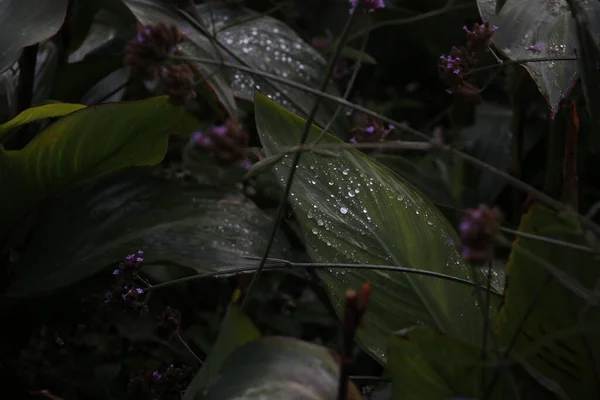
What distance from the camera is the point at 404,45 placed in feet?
4.94

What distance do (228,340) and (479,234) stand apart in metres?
0.21

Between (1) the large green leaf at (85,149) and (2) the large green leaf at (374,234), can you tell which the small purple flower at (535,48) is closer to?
(2) the large green leaf at (374,234)

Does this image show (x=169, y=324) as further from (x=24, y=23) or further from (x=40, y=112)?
(x=24, y=23)

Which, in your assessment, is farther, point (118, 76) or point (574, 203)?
point (118, 76)

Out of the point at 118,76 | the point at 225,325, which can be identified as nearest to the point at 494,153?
the point at 118,76

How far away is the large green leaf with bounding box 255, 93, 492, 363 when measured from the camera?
70cm

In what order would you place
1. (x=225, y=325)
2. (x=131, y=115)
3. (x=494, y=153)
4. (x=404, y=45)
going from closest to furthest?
(x=225, y=325)
(x=131, y=115)
(x=494, y=153)
(x=404, y=45)

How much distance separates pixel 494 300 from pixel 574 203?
154mm

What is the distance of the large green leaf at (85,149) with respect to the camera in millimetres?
832

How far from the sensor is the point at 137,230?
0.94 metres

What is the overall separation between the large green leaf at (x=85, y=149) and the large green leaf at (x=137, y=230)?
8 centimetres

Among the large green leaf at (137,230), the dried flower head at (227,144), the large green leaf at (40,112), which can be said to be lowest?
the large green leaf at (137,230)

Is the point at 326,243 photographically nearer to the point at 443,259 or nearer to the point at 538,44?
the point at 443,259

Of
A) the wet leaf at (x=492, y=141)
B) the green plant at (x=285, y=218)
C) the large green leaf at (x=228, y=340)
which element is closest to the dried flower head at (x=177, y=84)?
the green plant at (x=285, y=218)
